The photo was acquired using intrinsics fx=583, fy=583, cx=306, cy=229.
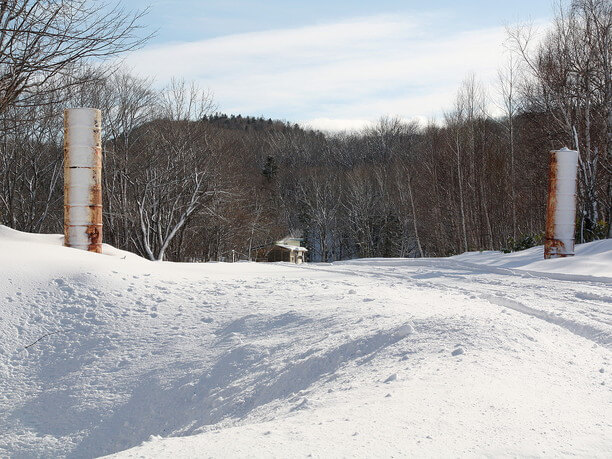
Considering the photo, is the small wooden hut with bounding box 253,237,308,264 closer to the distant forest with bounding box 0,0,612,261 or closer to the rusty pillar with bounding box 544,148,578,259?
the distant forest with bounding box 0,0,612,261

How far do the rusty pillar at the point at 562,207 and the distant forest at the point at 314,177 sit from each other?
12.8 feet

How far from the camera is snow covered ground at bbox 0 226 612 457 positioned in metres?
3.36

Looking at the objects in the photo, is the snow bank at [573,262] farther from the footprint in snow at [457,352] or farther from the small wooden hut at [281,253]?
the small wooden hut at [281,253]

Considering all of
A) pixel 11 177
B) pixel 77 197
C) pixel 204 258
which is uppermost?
pixel 11 177

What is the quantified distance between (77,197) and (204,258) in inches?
1015

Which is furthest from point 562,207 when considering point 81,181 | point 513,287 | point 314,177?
point 314,177

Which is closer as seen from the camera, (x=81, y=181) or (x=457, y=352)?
(x=457, y=352)

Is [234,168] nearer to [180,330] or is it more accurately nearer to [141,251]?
[141,251]

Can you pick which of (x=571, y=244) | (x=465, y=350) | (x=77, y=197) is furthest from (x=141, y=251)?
(x=465, y=350)

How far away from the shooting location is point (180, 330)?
633cm

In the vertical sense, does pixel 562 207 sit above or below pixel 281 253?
above

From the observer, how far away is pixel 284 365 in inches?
203

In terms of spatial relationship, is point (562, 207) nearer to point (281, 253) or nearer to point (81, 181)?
point (81, 181)

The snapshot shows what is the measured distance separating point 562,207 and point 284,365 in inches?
412
